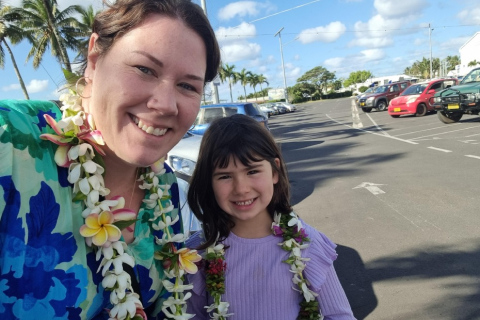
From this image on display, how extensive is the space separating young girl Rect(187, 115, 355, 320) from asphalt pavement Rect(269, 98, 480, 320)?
1429 millimetres

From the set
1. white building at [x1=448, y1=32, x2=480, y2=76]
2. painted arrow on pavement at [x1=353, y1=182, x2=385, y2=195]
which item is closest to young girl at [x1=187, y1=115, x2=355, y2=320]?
painted arrow on pavement at [x1=353, y1=182, x2=385, y2=195]

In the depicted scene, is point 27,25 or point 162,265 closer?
point 162,265

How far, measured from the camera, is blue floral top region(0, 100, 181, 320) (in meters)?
1.04

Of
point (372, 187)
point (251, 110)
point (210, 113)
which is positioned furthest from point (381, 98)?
point (372, 187)

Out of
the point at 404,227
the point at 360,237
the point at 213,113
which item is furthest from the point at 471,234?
the point at 213,113

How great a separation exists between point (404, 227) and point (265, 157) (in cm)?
325

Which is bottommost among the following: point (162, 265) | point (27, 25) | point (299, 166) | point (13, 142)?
point (299, 166)

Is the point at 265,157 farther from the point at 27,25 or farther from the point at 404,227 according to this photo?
the point at 27,25

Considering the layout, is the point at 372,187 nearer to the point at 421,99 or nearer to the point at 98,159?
the point at 98,159

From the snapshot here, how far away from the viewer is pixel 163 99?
1269 millimetres

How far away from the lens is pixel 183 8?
1.35m

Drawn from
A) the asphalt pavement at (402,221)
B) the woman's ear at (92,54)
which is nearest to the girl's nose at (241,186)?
the woman's ear at (92,54)

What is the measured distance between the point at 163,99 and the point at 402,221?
4.20 meters

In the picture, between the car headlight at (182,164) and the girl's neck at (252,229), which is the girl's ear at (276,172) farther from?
the car headlight at (182,164)
